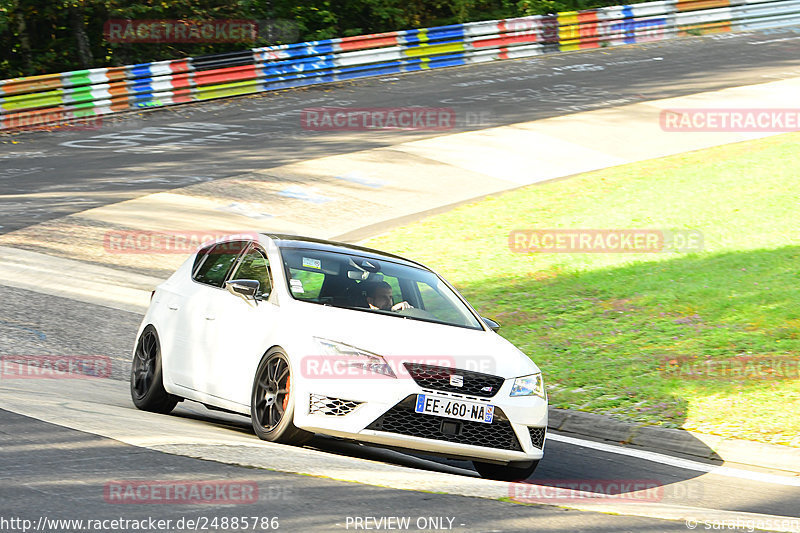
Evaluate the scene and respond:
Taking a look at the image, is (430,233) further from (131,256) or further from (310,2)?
(310,2)

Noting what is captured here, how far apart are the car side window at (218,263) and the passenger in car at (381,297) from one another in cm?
137

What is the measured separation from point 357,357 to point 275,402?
29.5 inches

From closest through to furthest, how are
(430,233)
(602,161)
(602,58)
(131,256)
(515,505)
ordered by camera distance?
(515,505) → (131,256) → (430,233) → (602,161) → (602,58)

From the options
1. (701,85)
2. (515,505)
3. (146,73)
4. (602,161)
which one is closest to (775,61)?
(701,85)

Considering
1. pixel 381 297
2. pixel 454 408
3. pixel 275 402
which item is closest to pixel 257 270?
pixel 381 297

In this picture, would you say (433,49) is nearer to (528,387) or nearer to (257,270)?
(257,270)

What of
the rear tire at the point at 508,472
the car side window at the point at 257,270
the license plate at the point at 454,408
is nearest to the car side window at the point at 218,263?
the car side window at the point at 257,270

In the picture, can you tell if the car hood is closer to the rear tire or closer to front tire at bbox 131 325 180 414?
the rear tire

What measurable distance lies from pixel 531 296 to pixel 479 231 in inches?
174

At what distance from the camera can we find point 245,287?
7.98m

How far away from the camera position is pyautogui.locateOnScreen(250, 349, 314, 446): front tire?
7242mm

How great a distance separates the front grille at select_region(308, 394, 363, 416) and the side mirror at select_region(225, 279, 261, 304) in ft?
4.03

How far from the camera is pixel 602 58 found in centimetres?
3512

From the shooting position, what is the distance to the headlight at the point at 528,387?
7.49 meters
